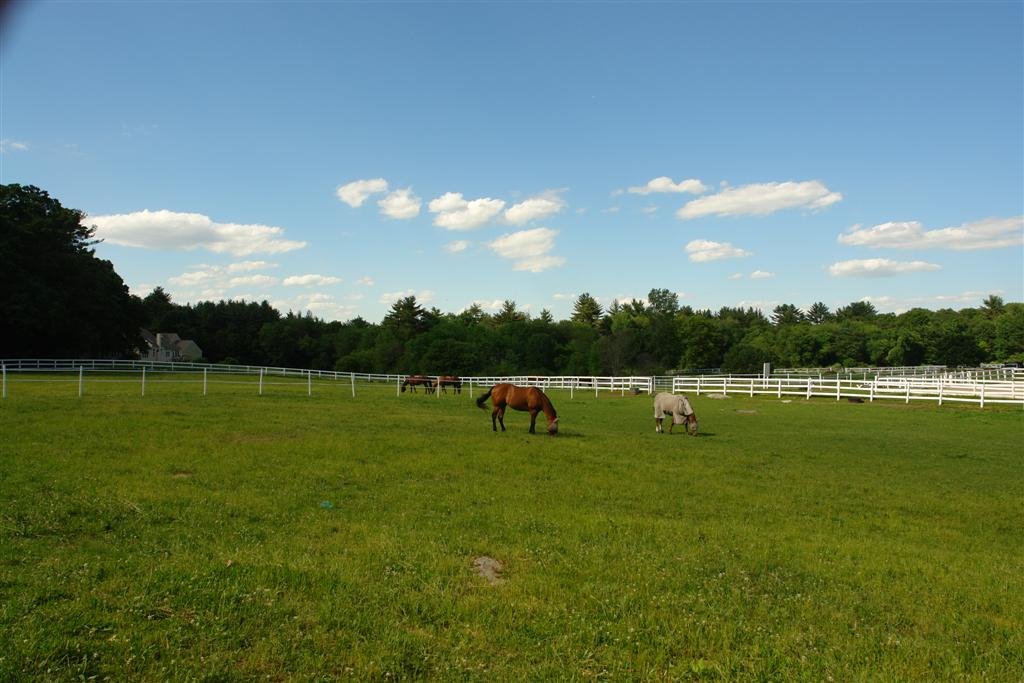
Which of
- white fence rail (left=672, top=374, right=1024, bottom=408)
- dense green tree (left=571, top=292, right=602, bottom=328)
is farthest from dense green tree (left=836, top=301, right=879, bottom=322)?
white fence rail (left=672, top=374, right=1024, bottom=408)

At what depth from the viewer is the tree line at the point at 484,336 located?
5803cm

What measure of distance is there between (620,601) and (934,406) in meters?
30.9

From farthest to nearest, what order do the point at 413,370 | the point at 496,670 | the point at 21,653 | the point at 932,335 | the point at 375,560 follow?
1. the point at 932,335
2. the point at 413,370
3. the point at 375,560
4. the point at 496,670
5. the point at 21,653

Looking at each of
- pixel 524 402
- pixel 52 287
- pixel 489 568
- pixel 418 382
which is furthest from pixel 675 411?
pixel 52 287

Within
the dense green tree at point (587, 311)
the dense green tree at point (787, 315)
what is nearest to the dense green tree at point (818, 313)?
the dense green tree at point (787, 315)

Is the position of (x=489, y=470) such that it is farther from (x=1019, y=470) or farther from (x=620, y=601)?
(x=1019, y=470)

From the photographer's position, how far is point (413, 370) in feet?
271

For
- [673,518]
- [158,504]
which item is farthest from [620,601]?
[158,504]

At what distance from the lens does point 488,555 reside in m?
7.40

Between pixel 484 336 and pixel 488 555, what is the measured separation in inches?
3998

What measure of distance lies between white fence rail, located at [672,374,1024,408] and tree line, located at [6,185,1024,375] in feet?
113

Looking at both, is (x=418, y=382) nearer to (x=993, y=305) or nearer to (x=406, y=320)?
(x=406, y=320)

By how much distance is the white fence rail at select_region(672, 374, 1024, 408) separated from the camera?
30562 millimetres

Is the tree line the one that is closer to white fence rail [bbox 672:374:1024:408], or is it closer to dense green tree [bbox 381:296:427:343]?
dense green tree [bbox 381:296:427:343]
